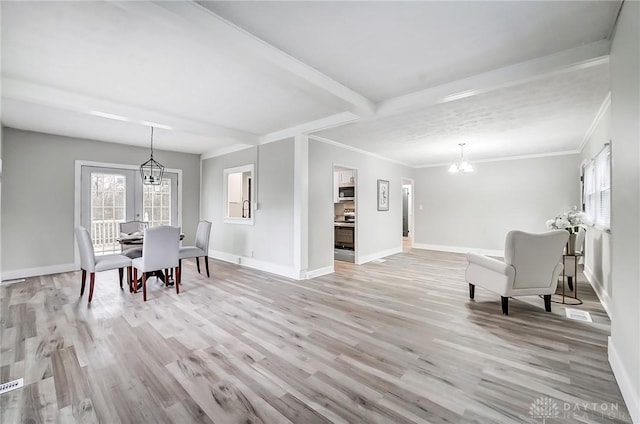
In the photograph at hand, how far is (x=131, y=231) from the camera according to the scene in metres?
5.01

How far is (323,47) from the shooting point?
7.69 feet

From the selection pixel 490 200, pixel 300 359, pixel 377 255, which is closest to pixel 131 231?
pixel 300 359

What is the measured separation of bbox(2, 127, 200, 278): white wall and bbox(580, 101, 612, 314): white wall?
8.21m

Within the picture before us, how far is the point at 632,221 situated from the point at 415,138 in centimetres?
360

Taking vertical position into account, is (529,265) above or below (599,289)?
above

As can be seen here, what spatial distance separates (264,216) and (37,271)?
401cm

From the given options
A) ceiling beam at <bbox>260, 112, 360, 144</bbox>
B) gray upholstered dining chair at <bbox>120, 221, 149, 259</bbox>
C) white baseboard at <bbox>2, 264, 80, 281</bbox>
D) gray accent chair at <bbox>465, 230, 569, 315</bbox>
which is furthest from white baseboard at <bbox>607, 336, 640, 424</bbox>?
white baseboard at <bbox>2, 264, 80, 281</bbox>

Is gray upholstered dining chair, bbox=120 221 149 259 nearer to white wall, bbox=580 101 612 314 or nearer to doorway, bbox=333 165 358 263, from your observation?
doorway, bbox=333 165 358 263

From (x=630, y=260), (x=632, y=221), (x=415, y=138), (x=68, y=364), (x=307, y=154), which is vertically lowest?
(x=68, y=364)

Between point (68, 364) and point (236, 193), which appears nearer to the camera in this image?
point (68, 364)

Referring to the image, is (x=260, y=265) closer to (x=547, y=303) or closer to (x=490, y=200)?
(x=547, y=303)

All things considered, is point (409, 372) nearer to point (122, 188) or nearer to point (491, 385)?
point (491, 385)

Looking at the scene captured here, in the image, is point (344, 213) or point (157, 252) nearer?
point (157, 252)

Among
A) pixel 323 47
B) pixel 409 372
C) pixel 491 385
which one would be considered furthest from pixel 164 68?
pixel 491 385
